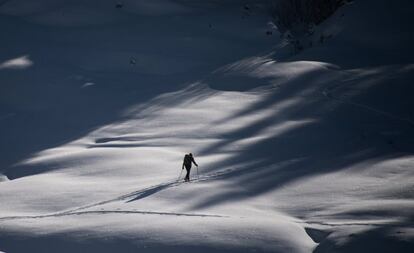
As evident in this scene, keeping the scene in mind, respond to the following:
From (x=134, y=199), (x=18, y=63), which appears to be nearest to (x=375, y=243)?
(x=134, y=199)

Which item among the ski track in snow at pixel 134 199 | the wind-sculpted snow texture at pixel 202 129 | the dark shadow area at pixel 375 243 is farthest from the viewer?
the ski track in snow at pixel 134 199

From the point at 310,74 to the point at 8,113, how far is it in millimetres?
10578

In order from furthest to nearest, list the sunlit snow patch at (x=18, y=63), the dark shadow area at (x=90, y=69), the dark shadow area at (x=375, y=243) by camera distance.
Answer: the sunlit snow patch at (x=18, y=63) < the dark shadow area at (x=90, y=69) < the dark shadow area at (x=375, y=243)

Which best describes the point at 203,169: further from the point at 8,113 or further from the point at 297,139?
the point at 8,113

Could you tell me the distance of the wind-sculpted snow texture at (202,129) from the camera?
33.2ft

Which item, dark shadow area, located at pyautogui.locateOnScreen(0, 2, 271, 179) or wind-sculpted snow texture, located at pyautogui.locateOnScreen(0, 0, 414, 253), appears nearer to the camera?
wind-sculpted snow texture, located at pyautogui.locateOnScreen(0, 0, 414, 253)

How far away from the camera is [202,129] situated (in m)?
17.1

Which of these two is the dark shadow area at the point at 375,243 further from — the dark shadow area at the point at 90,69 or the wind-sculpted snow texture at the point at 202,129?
the dark shadow area at the point at 90,69

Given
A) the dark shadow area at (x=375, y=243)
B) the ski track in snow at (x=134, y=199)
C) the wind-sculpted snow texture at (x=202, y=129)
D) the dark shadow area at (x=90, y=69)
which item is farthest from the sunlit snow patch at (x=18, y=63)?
the dark shadow area at (x=375, y=243)

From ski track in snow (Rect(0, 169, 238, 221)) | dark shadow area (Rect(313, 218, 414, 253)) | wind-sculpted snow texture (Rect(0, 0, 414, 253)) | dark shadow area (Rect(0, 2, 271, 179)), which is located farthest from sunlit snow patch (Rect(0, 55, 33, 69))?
dark shadow area (Rect(313, 218, 414, 253))

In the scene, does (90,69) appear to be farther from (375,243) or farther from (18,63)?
(375,243)

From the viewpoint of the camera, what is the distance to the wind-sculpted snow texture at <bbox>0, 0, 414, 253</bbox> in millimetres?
10109

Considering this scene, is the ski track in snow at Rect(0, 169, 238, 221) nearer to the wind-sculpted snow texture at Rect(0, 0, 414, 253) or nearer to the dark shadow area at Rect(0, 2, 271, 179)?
the wind-sculpted snow texture at Rect(0, 0, 414, 253)

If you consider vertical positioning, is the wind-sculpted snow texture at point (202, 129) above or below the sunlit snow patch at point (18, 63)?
below
